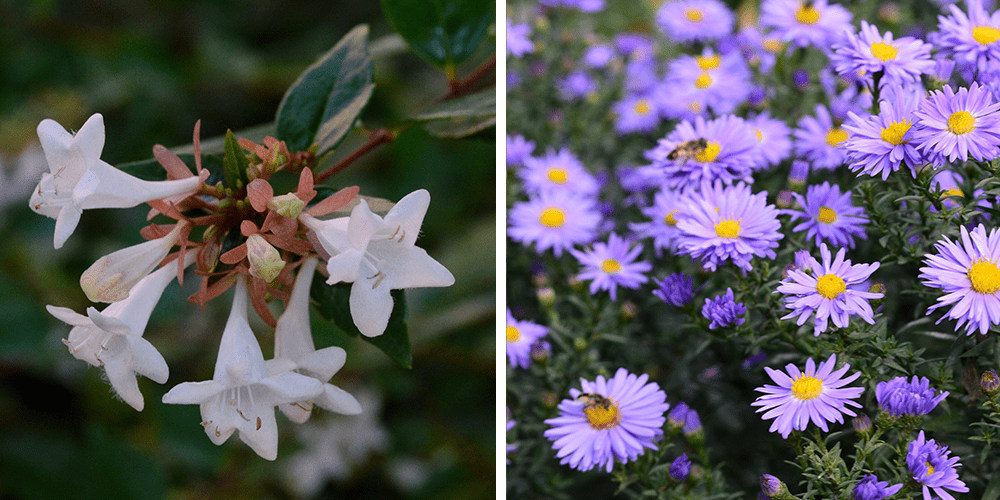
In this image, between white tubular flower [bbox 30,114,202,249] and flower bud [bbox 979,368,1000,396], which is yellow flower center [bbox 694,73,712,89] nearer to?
flower bud [bbox 979,368,1000,396]

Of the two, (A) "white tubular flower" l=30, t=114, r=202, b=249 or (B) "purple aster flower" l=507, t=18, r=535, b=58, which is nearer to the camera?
(A) "white tubular flower" l=30, t=114, r=202, b=249

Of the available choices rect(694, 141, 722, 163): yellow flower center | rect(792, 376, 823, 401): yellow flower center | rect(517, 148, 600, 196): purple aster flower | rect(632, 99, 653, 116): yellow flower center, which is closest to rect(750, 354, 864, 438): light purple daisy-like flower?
rect(792, 376, 823, 401): yellow flower center

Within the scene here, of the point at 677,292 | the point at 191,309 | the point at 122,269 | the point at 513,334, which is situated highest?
the point at 122,269

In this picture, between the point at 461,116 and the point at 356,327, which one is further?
the point at 461,116

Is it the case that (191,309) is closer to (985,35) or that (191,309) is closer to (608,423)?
(608,423)

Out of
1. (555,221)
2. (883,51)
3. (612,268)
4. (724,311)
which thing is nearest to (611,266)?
(612,268)

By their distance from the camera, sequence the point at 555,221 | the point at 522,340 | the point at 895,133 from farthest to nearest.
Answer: the point at 555,221
the point at 522,340
the point at 895,133

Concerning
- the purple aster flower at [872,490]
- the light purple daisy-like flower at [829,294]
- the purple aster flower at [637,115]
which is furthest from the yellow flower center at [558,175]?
the purple aster flower at [872,490]
